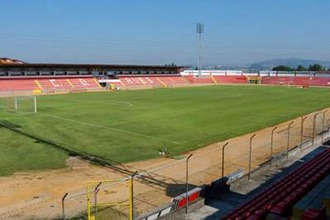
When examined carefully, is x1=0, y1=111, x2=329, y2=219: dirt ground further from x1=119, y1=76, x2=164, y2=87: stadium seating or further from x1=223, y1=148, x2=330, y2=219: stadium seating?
x1=119, y1=76, x2=164, y2=87: stadium seating

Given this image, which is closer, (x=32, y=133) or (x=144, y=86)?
(x=32, y=133)

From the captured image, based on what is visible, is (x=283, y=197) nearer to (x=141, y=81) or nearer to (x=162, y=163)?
(x=162, y=163)

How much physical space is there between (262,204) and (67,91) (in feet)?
243

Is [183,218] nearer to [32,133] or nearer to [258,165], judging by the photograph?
[258,165]

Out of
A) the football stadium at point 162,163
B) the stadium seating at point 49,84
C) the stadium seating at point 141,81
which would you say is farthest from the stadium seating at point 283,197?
the stadium seating at point 141,81

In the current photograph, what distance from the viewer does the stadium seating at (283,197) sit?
36.7 feet

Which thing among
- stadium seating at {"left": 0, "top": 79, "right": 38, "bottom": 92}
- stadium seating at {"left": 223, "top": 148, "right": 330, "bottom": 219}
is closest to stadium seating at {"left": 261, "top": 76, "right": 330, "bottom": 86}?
stadium seating at {"left": 0, "top": 79, "right": 38, "bottom": 92}

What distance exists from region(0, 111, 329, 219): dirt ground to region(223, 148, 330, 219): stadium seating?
3.70 metres

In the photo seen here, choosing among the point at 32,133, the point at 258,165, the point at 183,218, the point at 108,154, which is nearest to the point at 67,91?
the point at 32,133

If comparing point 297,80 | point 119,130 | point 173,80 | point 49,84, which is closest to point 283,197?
point 119,130

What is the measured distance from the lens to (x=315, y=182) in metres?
14.3

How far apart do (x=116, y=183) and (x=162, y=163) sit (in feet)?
27.0

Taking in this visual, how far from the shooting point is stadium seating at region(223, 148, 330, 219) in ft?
36.7

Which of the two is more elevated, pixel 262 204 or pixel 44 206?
pixel 262 204
